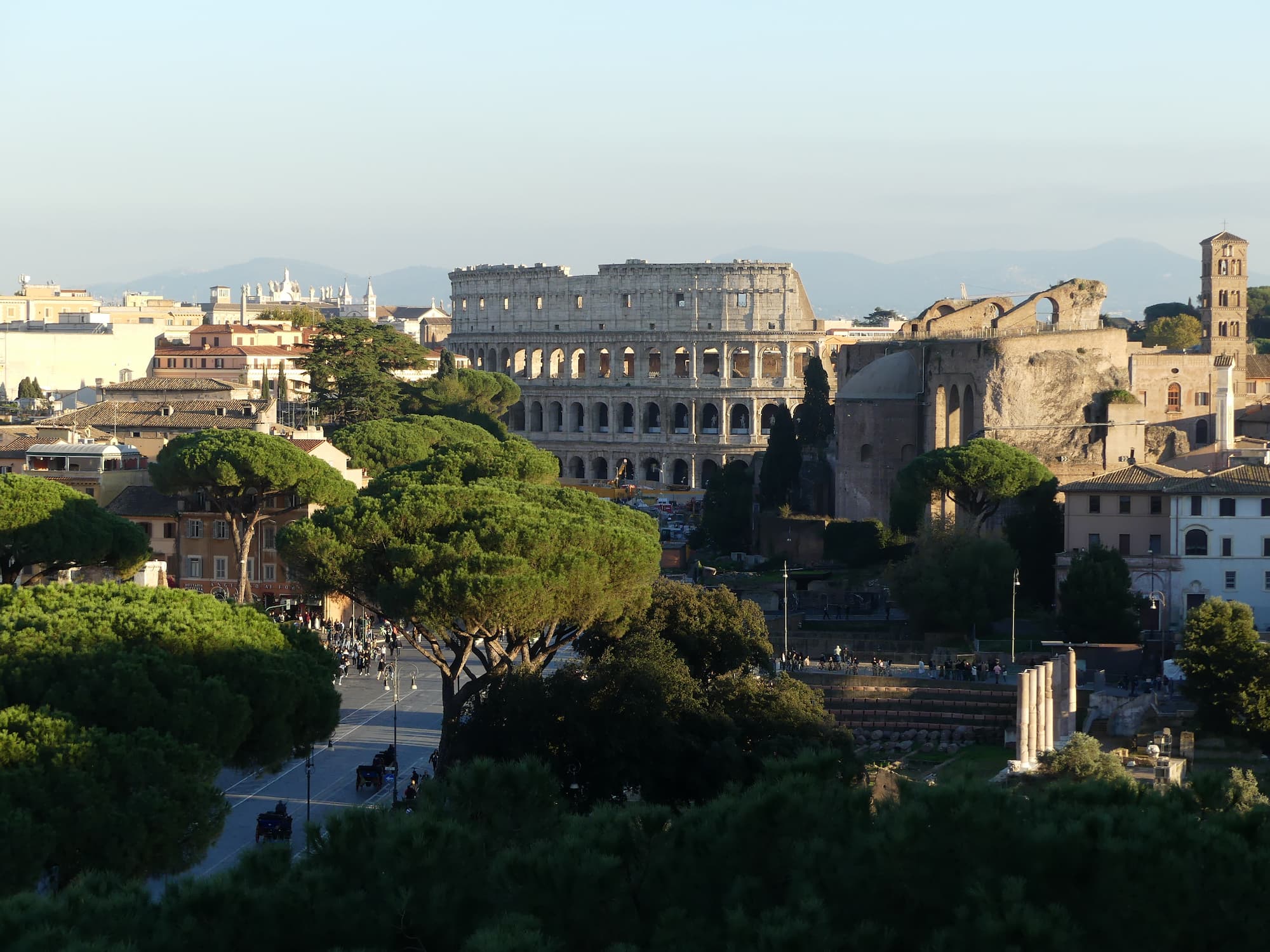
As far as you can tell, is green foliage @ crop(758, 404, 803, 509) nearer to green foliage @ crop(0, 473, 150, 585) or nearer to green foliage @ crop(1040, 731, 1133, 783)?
green foliage @ crop(0, 473, 150, 585)

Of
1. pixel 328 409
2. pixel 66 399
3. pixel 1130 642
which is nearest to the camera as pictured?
pixel 1130 642

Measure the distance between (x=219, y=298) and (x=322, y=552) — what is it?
13215 centimetres

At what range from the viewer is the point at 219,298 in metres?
162

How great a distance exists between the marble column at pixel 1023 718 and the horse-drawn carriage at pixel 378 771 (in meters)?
9.47

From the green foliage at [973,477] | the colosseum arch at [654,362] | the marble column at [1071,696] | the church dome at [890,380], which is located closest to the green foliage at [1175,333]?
the colosseum arch at [654,362]

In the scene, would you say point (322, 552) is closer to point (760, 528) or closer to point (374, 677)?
point (374, 677)

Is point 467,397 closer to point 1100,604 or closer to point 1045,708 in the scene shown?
point 1100,604

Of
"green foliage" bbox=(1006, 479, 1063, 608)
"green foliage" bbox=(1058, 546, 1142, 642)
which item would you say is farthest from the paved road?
"green foliage" bbox=(1006, 479, 1063, 608)

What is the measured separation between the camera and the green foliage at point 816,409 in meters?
65.7

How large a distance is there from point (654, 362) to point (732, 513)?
4669 cm

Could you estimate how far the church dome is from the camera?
57656 millimetres

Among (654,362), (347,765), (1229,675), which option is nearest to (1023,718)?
(1229,675)

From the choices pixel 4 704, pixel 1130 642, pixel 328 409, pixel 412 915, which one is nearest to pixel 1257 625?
pixel 1130 642

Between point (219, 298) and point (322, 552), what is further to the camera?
point (219, 298)
